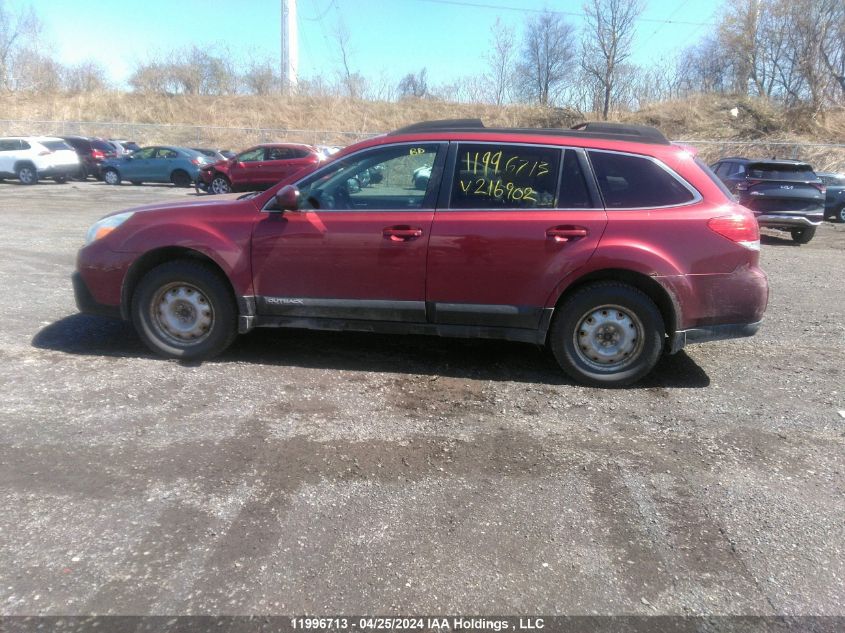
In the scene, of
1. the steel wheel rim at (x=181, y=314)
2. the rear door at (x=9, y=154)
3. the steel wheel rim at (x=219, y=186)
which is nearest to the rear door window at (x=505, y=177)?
the steel wheel rim at (x=181, y=314)

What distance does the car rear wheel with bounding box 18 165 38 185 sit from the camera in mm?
22406

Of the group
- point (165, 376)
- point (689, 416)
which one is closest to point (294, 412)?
point (165, 376)

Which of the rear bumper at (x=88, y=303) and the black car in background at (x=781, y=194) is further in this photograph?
the black car in background at (x=781, y=194)

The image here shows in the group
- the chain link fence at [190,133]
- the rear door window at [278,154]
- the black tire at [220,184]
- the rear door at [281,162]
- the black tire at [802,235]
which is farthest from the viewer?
the chain link fence at [190,133]

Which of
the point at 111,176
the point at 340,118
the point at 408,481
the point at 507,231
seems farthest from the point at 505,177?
the point at 340,118

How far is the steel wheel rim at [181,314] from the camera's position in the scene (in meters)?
4.89

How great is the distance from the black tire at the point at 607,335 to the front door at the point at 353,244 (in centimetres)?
106

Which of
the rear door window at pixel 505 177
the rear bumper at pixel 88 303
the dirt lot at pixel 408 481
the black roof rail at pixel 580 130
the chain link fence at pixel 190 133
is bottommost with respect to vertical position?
the dirt lot at pixel 408 481

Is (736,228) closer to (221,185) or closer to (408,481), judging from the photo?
(408,481)

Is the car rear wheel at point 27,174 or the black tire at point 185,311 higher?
the car rear wheel at point 27,174

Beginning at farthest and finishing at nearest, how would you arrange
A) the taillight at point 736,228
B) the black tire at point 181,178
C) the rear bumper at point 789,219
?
the black tire at point 181,178, the rear bumper at point 789,219, the taillight at point 736,228

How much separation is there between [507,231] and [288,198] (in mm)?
1574

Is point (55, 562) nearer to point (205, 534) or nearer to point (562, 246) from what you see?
point (205, 534)

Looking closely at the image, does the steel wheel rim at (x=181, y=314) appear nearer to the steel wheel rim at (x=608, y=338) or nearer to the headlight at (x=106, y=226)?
the headlight at (x=106, y=226)
